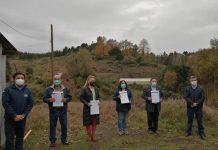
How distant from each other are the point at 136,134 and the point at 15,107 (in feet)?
16.8

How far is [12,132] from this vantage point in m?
8.22

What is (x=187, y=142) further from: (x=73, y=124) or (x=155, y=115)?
(x=73, y=124)

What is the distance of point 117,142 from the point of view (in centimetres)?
1056

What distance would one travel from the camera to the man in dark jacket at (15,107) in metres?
8.04

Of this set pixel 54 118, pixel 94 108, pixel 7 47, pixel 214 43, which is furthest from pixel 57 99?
pixel 214 43

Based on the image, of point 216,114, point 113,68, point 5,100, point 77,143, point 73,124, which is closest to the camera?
point 5,100

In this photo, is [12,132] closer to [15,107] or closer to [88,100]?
[15,107]

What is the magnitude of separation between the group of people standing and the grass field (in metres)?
0.43

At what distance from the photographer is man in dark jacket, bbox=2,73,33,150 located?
8039mm

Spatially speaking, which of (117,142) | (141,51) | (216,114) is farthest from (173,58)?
(117,142)

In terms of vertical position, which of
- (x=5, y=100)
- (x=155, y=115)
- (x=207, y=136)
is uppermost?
(x=5, y=100)

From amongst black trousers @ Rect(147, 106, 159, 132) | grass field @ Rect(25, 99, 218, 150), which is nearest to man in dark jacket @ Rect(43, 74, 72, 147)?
grass field @ Rect(25, 99, 218, 150)

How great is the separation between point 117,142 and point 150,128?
6.47ft

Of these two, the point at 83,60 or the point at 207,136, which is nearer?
the point at 207,136
